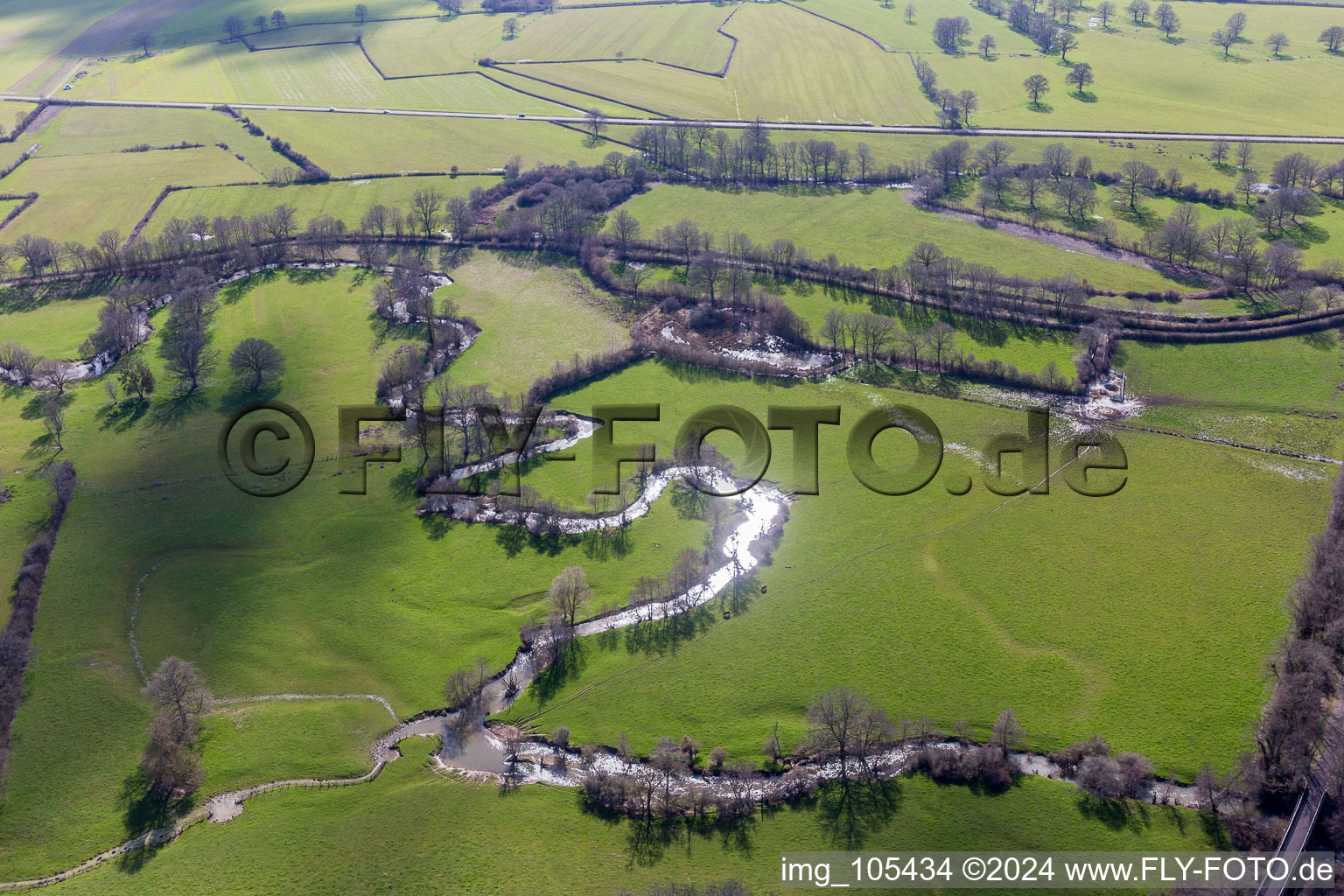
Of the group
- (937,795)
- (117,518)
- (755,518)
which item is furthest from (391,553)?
(937,795)

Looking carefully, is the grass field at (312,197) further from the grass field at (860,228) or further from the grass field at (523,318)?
the grass field at (860,228)

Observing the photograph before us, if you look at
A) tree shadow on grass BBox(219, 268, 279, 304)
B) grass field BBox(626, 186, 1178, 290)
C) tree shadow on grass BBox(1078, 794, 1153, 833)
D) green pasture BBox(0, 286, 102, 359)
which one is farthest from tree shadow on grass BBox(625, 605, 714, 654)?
green pasture BBox(0, 286, 102, 359)

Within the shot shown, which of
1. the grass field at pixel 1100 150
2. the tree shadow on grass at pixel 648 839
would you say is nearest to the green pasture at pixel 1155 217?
the grass field at pixel 1100 150

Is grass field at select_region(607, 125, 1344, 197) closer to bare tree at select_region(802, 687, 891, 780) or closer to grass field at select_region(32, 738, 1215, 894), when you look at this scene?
bare tree at select_region(802, 687, 891, 780)

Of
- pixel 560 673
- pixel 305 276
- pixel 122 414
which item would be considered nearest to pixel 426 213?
pixel 305 276

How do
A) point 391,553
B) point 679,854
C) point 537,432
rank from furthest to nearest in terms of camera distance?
1. point 537,432
2. point 391,553
3. point 679,854

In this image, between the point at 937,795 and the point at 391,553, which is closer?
the point at 937,795

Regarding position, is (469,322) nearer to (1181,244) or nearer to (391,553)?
(391,553)
